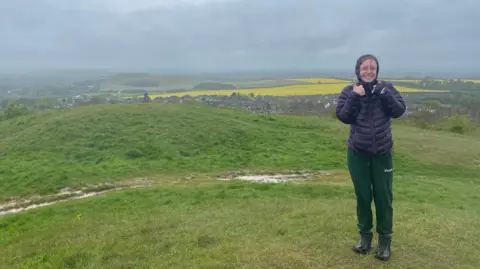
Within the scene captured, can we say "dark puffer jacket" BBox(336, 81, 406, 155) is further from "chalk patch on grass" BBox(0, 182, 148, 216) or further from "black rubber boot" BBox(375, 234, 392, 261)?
"chalk patch on grass" BBox(0, 182, 148, 216)

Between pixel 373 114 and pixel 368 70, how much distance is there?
0.75 meters

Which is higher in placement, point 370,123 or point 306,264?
point 370,123

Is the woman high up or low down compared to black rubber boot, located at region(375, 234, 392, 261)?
up

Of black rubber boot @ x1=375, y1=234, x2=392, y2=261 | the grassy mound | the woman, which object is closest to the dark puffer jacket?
the woman

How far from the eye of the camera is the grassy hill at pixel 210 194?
27.9ft

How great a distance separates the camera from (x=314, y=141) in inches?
1302

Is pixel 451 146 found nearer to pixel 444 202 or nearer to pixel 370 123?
pixel 444 202

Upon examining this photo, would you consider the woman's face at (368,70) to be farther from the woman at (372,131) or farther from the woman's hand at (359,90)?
the woman's hand at (359,90)

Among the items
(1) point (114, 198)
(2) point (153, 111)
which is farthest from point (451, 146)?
(1) point (114, 198)

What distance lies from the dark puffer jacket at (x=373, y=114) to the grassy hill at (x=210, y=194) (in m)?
2.16

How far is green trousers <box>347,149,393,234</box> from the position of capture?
7.35 meters

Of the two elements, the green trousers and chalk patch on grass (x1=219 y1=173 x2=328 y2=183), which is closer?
the green trousers

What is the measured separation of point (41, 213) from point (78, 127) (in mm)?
15700

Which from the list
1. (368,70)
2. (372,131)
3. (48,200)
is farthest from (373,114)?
(48,200)
